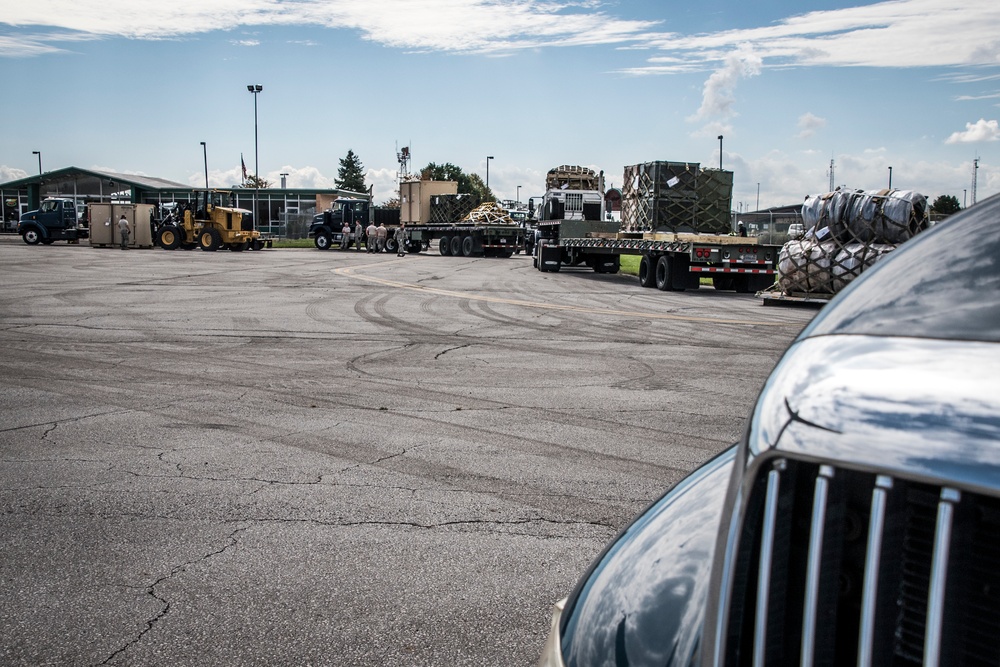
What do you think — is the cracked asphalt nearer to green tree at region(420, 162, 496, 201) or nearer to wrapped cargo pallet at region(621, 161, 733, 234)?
wrapped cargo pallet at region(621, 161, 733, 234)

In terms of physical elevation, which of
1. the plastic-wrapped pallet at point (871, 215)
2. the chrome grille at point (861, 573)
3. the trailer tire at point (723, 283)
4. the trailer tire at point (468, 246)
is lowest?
the trailer tire at point (723, 283)

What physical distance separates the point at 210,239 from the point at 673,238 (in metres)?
29.8

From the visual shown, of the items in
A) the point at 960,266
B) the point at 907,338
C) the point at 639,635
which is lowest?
the point at 639,635

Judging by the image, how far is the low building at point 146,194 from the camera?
73.3 meters

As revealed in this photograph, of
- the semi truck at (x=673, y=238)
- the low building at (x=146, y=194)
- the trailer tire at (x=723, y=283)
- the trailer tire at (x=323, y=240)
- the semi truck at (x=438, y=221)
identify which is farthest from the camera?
the low building at (x=146, y=194)

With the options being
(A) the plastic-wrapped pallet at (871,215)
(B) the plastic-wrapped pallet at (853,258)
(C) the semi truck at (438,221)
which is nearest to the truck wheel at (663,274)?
(A) the plastic-wrapped pallet at (871,215)

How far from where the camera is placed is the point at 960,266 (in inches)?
59.7

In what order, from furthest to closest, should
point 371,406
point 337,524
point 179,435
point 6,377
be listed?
point 6,377, point 371,406, point 179,435, point 337,524

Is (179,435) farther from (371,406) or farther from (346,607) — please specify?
(346,607)

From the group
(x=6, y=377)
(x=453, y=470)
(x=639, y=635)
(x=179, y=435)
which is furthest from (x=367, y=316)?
(x=639, y=635)

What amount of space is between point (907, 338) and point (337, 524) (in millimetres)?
3759

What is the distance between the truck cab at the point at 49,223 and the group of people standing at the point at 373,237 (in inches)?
594

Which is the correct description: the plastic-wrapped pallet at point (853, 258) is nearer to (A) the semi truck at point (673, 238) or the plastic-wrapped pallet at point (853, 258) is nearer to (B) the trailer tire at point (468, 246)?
(A) the semi truck at point (673, 238)

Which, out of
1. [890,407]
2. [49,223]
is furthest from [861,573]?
[49,223]
